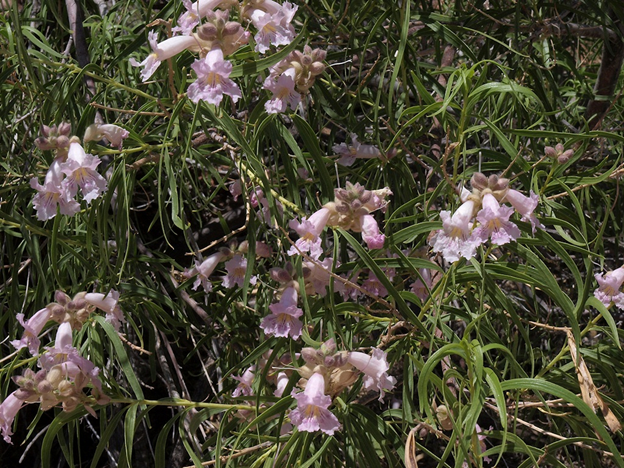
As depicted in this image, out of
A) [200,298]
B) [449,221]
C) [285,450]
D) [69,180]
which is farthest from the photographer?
[200,298]

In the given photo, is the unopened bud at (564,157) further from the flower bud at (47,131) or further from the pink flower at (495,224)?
the flower bud at (47,131)

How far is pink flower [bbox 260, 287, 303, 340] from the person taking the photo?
1.28m

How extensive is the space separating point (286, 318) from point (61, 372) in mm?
422

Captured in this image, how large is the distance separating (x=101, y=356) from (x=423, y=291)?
705 mm

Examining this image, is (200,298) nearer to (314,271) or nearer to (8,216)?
(8,216)

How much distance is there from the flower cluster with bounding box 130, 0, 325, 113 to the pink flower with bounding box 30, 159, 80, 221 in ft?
0.84

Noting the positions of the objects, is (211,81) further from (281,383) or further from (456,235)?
(281,383)

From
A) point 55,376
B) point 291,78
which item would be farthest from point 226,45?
point 55,376

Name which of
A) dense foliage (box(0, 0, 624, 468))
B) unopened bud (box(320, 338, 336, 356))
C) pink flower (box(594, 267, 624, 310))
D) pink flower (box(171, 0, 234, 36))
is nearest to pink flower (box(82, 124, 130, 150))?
dense foliage (box(0, 0, 624, 468))

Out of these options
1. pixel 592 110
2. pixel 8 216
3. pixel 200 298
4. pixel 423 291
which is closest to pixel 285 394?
pixel 423 291

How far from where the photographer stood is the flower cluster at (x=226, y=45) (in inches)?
44.9

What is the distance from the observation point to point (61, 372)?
1.26 metres

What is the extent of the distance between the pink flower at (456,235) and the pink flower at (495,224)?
0.07 ft

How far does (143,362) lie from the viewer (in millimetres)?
2168
